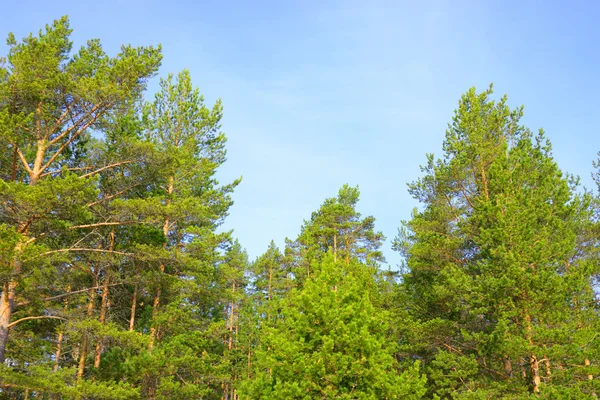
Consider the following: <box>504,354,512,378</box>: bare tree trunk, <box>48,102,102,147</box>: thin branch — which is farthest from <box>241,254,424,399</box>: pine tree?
<box>48,102,102,147</box>: thin branch

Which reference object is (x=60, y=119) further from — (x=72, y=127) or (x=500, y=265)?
(x=500, y=265)

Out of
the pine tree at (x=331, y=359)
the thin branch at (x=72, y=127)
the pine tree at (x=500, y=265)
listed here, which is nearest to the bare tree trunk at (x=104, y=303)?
the thin branch at (x=72, y=127)

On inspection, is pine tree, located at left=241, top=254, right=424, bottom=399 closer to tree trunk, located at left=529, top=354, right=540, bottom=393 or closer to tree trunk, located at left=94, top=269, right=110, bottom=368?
tree trunk, located at left=529, top=354, right=540, bottom=393

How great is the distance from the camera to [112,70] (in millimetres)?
12211

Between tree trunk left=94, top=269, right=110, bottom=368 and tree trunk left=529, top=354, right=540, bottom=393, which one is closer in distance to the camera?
tree trunk left=529, top=354, right=540, bottom=393

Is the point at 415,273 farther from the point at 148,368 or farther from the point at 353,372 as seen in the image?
the point at 148,368

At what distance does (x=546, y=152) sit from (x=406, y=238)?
830 cm

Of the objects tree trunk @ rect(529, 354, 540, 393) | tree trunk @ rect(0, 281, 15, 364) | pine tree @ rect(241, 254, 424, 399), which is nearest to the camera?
tree trunk @ rect(0, 281, 15, 364)

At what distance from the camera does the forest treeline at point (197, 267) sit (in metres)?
11.4

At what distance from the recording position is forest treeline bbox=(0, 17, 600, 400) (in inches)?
449

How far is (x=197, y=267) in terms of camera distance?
15.6 m

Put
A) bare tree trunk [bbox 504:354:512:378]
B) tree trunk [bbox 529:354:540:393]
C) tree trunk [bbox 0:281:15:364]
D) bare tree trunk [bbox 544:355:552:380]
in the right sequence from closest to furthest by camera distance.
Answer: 1. tree trunk [bbox 0:281:15:364]
2. bare tree trunk [bbox 544:355:552:380]
3. tree trunk [bbox 529:354:540:393]
4. bare tree trunk [bbox 504:354:512:378]

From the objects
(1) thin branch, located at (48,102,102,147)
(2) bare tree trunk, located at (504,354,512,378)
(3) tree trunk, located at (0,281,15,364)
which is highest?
(1) thin branch, located at (48,102,102,147)

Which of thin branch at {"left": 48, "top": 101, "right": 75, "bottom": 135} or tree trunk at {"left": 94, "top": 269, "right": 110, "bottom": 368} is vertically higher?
thin branch at {"left": 48, "top": 101, "right": 75, "bottom": 135}
